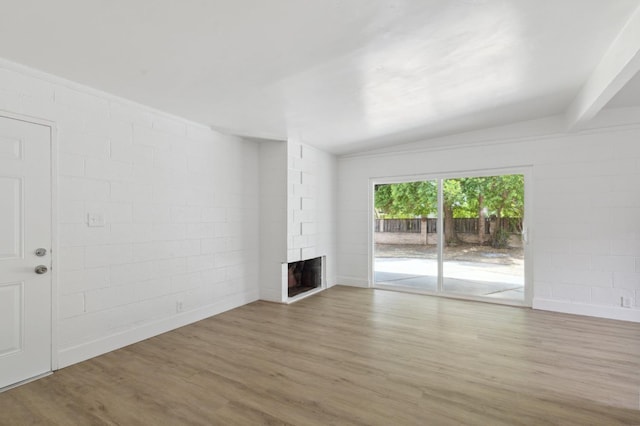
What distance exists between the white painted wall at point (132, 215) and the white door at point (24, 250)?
4.4 inches

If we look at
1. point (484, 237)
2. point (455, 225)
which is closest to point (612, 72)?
point (484, 237)

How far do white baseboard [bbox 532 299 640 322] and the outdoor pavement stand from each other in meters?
0.34

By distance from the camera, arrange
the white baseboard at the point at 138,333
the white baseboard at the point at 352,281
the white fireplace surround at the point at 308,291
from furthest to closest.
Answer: the white baseboard at the point at 352,281
the white fireplace surround at the point at 308,291
the white baseboard at the point at 138,333

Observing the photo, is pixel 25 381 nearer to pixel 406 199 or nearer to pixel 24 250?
pixel 24 250

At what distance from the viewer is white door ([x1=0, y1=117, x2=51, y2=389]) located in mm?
2508

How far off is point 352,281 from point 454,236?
204 centimetres

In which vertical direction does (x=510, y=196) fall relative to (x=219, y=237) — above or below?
above

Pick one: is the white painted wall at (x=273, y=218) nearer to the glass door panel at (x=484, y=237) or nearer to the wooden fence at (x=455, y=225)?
the wooden fence at (x=455, y=225)

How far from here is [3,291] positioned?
250 cm

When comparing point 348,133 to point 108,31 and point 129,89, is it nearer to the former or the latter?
point 129,89

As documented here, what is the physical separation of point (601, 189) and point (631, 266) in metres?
1.03

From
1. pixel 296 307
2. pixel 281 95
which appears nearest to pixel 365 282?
pixel 296 307

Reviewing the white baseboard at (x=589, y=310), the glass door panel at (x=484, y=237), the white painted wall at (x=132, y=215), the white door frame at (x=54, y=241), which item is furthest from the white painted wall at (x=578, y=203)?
the white door frame at (x=54, y=241)

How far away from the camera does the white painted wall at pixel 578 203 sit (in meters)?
4.11
